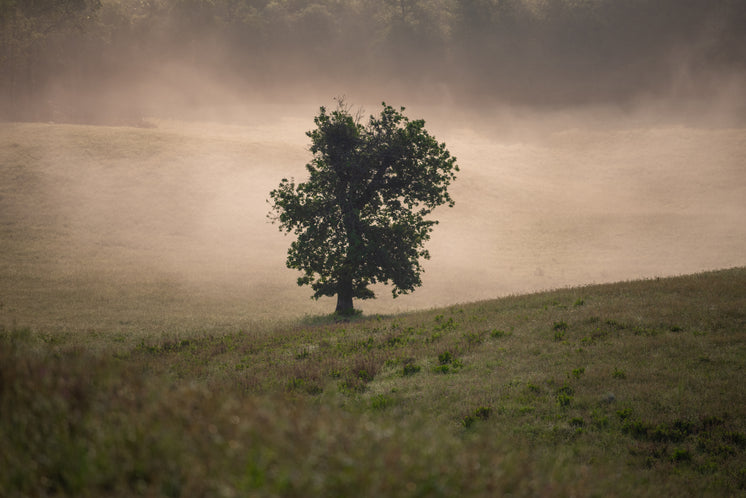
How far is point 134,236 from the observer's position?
4997 cm

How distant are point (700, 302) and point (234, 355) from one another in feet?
56.0

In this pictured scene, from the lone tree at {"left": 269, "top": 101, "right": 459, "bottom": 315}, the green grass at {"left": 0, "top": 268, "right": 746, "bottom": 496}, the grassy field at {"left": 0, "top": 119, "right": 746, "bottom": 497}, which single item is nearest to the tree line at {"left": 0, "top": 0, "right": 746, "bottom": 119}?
the grassy field at {"left": 0, "top": 119, "right": 746, "bottom": 497}

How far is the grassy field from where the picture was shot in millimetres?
3623

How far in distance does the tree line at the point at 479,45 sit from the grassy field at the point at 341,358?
90.6 metres

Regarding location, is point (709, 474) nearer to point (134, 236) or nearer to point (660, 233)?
point (134, 236)

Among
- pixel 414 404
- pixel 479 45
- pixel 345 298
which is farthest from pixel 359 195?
pixel 479 45

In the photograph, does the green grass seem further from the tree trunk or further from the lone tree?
the lone tree

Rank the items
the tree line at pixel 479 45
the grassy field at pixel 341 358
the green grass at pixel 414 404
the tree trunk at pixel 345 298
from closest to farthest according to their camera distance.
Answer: the green grass at pixel 414 404, the grassy field at pixel 341 358, the tree trunk at pixel 345 298, the tree line at pixel 479 45

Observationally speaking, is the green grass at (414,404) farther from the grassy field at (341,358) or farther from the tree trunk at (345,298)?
the tree trunk at (345,298)

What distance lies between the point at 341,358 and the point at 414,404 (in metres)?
4.83

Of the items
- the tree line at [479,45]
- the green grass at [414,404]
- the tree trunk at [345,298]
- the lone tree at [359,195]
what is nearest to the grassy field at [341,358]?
the green grass at [414,404]

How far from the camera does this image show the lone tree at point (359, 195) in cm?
2573

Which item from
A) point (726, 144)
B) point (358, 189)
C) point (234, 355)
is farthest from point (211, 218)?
point (726, 144)

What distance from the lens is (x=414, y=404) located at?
37.0 feet
